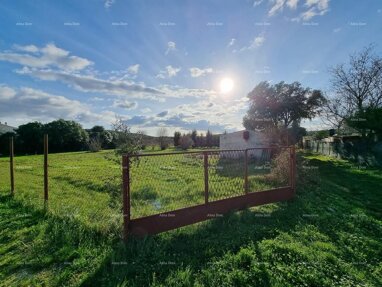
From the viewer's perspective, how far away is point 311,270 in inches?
131

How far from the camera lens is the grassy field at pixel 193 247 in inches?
123

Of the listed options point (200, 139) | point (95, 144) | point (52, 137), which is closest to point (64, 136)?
point (52, 137)

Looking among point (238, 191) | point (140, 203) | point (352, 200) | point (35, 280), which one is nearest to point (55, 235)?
point (35, 280)

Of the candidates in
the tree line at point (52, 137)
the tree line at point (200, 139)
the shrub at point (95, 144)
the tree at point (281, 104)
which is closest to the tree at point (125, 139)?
the shrub at point (95, 144)

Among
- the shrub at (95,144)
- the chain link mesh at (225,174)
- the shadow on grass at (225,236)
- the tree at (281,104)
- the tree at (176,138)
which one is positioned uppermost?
the tree at (281,104)

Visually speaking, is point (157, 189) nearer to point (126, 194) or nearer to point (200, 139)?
point (126, 194)

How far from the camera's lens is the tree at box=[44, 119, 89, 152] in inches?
1619

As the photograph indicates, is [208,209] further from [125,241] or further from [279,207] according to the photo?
[279,207]

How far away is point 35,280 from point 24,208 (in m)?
3.39

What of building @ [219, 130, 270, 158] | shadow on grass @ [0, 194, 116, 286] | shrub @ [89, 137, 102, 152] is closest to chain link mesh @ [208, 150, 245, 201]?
shadow on grass @ [0, 194, 116, 286]

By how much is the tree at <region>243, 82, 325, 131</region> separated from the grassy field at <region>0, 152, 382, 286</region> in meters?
26.0

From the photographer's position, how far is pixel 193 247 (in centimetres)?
396

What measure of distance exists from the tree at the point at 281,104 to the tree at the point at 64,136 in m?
29.3

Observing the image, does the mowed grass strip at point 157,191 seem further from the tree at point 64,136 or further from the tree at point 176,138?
the tree at point 176,138
